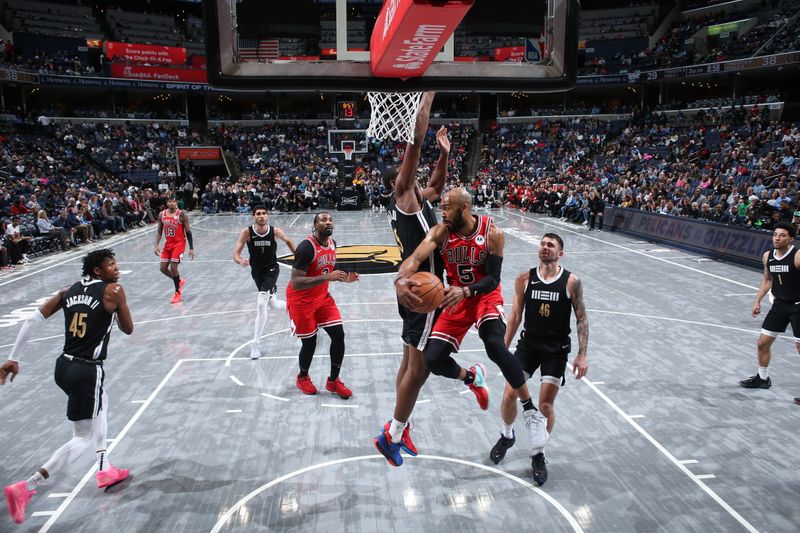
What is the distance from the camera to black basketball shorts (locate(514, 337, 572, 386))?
16.1ft

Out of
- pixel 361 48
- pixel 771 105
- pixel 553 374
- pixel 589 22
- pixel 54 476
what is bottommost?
pixel 54 476

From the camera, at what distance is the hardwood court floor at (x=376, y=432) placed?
430 centimetres

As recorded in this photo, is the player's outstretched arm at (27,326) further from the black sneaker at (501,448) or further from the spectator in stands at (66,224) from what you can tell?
the spectator in stands at (66,224)

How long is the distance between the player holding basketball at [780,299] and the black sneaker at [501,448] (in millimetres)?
3320

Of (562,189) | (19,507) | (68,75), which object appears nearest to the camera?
(19,507)

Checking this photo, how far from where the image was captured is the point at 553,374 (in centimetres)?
491

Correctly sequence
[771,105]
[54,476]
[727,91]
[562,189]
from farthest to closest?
[727,91] < [771,105] < [562,189] < [54,476]

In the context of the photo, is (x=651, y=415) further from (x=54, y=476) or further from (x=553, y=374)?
(x=54, y=476)

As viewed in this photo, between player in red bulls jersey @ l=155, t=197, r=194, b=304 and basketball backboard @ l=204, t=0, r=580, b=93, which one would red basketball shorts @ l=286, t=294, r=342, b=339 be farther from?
player in red bulls jersey @ l=155, t=197, r=194, b=304

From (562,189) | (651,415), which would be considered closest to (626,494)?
(651,415)

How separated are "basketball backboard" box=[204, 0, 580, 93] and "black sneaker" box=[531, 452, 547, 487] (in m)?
3.27

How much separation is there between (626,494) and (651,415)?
5.36ft

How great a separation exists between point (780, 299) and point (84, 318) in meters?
6.85

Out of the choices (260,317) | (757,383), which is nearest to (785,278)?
(757,383)
